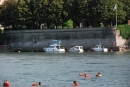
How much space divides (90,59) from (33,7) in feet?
109

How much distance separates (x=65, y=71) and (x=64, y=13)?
4512cm

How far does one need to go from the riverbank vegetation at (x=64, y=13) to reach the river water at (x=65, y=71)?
84.6 ft

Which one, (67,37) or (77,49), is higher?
(67,37)

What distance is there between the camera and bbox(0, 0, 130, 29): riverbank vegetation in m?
107

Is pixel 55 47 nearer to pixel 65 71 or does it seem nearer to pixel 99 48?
pixel 99 48

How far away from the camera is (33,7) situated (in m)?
114

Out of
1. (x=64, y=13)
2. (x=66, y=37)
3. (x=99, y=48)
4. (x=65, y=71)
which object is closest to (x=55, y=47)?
(x=66, y=37)

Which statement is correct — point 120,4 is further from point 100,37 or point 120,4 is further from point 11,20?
point 11,20

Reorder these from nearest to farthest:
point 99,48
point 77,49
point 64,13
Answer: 1. point 77,49
2. point 99,48
3. point 64,13

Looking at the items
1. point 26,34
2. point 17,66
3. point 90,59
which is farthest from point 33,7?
point 17,66

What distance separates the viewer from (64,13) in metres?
110

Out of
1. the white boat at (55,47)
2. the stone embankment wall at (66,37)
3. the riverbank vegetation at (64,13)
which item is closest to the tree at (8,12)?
the riverbank vegetation at (64,13)

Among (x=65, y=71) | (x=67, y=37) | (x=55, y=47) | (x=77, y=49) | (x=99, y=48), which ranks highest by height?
(x=67, y=37)

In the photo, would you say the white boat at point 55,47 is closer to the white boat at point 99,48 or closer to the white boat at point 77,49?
the white boat at point 77,49
